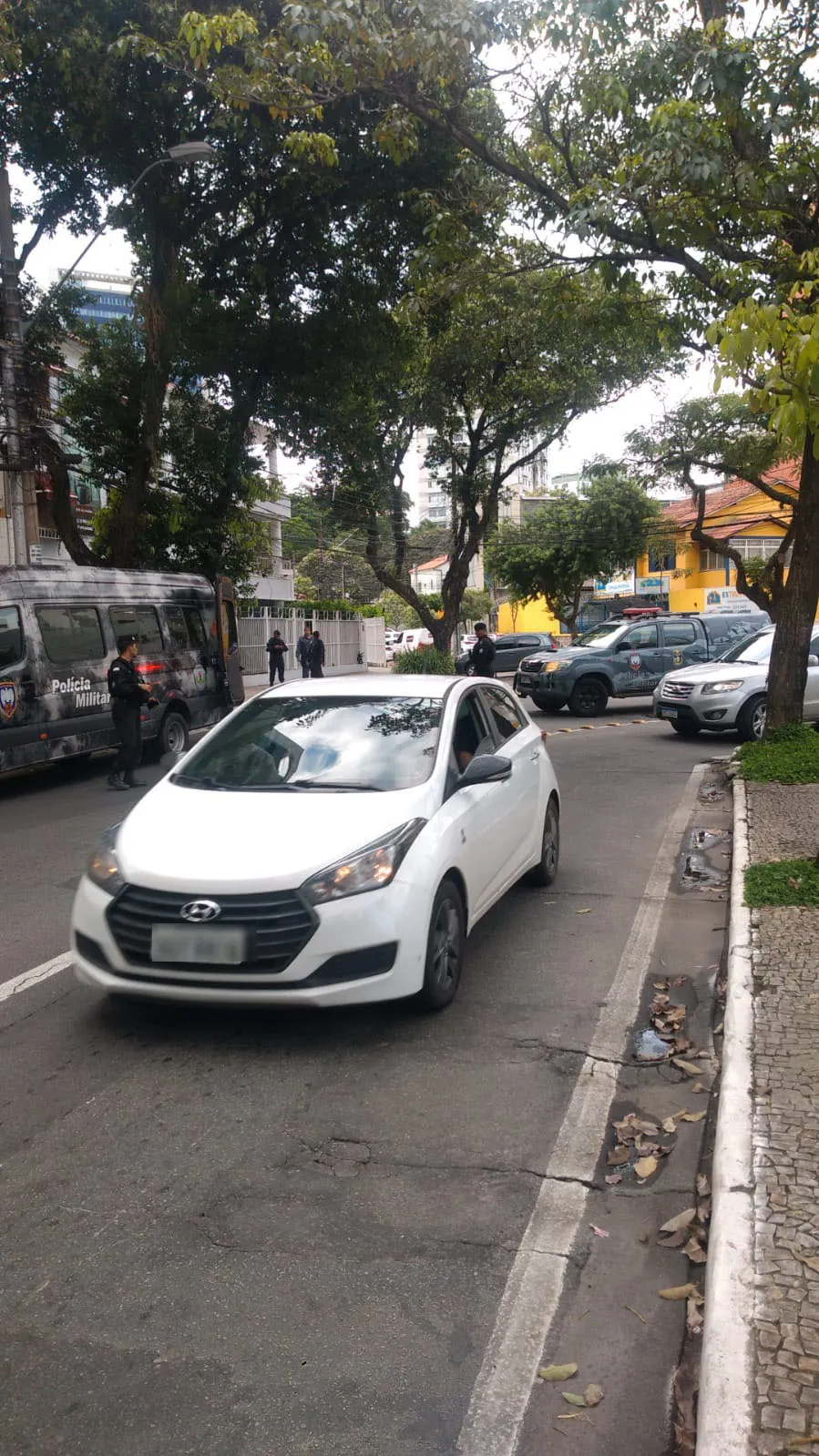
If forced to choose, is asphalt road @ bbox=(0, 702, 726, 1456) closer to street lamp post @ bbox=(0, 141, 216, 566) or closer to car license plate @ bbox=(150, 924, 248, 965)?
car license plate @ bbox=(150, 924, 248, 965)

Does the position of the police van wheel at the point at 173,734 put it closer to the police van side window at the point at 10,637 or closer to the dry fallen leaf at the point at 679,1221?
the police van side window at the point at 10,637

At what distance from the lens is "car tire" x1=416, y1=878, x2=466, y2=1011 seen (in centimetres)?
477

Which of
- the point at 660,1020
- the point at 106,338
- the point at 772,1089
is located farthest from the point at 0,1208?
the point at 106,338

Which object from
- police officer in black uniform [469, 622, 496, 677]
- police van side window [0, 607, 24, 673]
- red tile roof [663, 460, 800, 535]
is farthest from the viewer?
red tile roof [663, 460, 800, 535]

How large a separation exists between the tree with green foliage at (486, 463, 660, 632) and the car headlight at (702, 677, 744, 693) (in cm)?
2873

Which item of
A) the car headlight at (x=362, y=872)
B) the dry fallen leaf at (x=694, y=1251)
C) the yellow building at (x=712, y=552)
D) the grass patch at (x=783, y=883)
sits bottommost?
the dry fallen leaf at (x=694, y=1251)

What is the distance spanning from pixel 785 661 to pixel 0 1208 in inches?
442

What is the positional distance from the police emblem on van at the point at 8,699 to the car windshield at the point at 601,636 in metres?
12.2

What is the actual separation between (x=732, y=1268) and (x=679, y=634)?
19.7 meters

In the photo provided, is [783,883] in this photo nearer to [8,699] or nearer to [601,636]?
[8,699]

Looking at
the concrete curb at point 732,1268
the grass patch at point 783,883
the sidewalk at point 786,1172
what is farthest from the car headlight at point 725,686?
the concrete curb at point 732,1268

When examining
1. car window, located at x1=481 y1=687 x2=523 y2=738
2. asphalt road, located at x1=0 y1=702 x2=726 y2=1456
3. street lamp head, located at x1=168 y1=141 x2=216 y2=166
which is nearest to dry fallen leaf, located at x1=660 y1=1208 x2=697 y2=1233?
asphalt road, located at x1=0 y1=702 x2=726 y2=1456

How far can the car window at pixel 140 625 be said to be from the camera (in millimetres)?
14016

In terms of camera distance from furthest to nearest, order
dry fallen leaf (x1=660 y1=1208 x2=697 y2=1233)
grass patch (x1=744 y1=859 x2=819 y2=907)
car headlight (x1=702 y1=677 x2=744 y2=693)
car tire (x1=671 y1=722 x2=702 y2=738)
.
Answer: car tire (x1=671 y1=722 x2=702 y2=738), car headlight (x1=702 y1=677 x2=744 y2=693), grass patch (x1=744 y1=859 x2=819 y2=907), dry fallen leaf (x1=660 y1=1208 x2=697 y2=1233)
